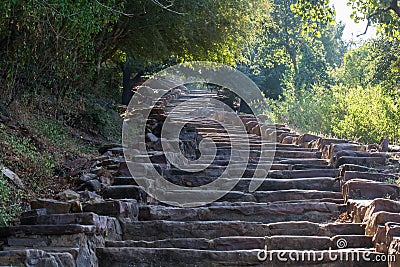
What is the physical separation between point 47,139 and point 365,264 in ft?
21.2

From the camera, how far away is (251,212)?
733 cm

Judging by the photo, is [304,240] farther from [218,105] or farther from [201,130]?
[218,105]

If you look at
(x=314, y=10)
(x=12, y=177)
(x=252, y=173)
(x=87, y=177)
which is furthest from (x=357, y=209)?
(x=314, y=10)

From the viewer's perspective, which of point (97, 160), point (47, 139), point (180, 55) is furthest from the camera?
point (180, 55)

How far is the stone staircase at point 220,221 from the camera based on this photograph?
5566 mm

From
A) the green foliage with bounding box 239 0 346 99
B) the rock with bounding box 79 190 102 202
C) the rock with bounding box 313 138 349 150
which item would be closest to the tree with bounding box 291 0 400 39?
the rock with bounding box 313 138 349 150

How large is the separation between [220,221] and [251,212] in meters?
0.77

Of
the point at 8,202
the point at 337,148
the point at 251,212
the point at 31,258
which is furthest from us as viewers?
the point at 337,148

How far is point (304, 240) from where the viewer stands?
6.05 meters

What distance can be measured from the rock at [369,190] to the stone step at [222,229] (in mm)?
1104

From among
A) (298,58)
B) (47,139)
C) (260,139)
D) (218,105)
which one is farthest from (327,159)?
(298,58)

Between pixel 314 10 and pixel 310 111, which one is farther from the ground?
pixel 314 10

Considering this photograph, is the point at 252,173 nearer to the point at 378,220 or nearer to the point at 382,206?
the point at 382,206

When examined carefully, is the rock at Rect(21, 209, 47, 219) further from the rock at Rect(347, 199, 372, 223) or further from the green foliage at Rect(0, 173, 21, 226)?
the rock at Rect(347, 199, 372, 223)
